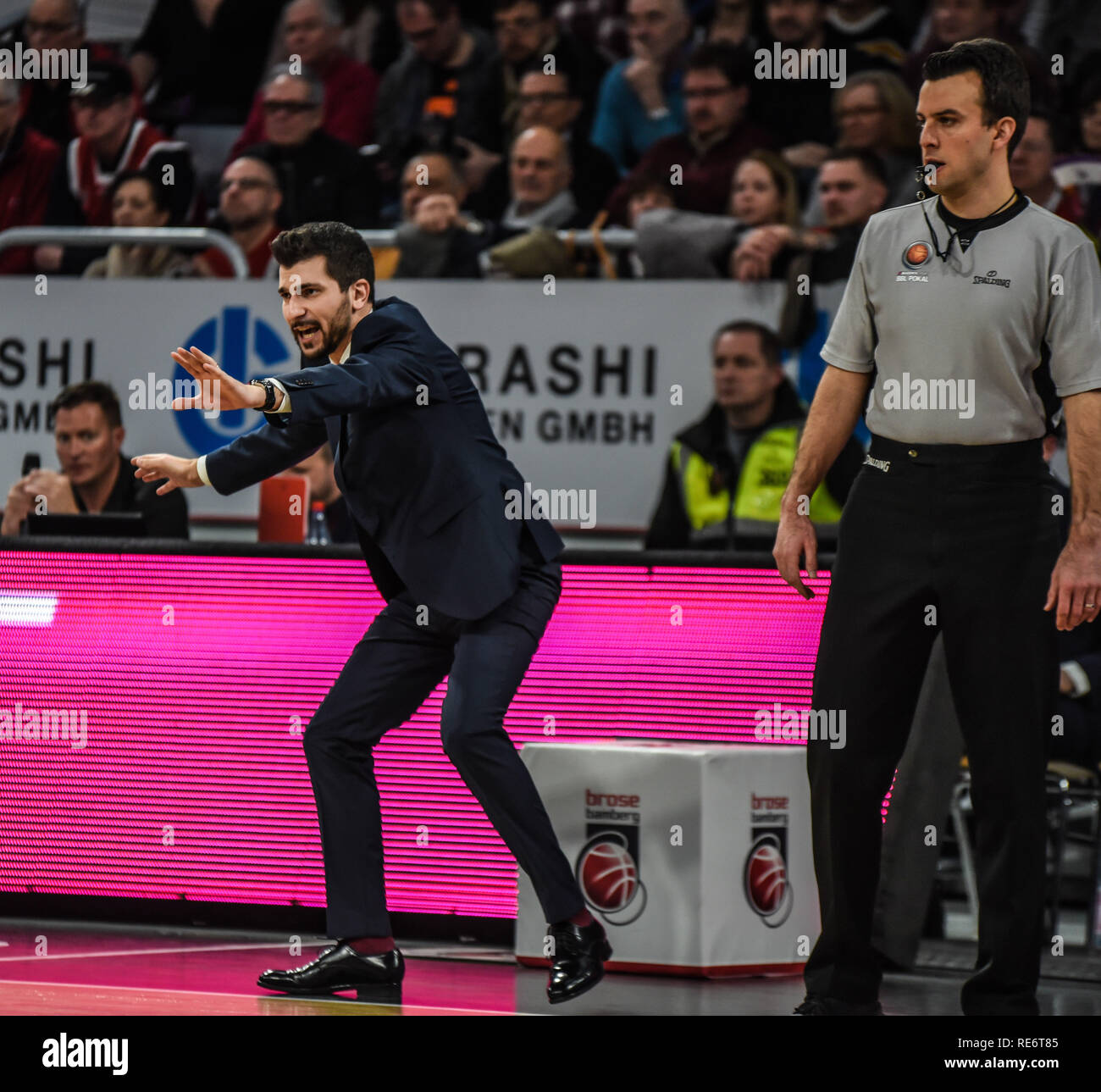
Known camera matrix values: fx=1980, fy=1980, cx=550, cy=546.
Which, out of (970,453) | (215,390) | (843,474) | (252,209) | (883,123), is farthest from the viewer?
(252,209)

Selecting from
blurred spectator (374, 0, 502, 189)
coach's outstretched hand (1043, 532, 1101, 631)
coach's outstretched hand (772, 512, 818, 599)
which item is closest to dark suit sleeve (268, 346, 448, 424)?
coach's outstretched hand (772, 512, 818, 599)

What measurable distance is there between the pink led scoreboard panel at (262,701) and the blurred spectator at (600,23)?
16.8 feet

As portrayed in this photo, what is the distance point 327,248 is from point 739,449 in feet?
9.93

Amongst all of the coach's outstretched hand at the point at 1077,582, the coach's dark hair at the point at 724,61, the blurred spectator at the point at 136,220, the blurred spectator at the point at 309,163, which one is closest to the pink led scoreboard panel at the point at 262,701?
the coach's outstretched hand at the point at 1077,582

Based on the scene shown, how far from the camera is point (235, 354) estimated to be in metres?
8.84

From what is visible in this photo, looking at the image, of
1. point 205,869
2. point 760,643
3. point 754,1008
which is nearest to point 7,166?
point 205,869

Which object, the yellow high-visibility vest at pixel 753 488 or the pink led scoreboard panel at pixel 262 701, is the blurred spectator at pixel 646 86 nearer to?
the yellow high-visibility vest at pixel 753 488

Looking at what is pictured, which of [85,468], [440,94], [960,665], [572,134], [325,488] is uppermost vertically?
[440,94]

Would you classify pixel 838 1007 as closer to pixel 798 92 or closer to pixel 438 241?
pixel 438 241

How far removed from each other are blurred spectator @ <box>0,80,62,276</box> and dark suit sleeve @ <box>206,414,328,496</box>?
20.7 feet

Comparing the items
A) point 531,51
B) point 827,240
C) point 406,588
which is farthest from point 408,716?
point 531,51

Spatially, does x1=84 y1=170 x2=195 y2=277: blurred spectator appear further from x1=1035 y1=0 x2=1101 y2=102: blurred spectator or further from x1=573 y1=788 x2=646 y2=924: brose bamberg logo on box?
x1=573 y1=788 x2=646 y2=924: brose bamberg logo on box

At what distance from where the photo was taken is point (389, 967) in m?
5.08
